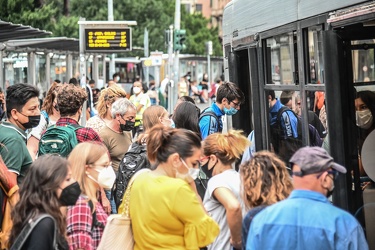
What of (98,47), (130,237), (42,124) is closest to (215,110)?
(42,124)

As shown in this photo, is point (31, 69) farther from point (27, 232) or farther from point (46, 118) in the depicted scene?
point (27, 232)

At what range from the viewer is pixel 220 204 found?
21.1 ft

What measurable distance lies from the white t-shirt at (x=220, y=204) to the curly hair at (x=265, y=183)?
0.82 m

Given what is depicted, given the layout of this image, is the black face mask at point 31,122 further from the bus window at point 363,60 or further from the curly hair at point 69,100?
the bus window at point 363,60

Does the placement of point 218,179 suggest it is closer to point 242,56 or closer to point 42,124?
point 42,124

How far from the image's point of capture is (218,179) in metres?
6.37

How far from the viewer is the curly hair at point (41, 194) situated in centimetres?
511

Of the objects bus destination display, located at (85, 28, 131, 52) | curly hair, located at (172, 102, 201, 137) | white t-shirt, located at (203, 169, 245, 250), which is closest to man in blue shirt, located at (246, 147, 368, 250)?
white t-shirt, located at (203, 169, 245, 250)

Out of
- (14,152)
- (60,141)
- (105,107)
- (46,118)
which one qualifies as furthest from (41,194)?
(46,118)

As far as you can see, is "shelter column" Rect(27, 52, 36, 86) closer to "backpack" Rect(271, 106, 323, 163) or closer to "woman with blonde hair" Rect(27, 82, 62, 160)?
"woman with blonde hair" Rect(27, 82, 62, 160)

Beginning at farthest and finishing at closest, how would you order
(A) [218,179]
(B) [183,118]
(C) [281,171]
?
(B) [183,118] < (A) [218,179] < (C) [281,171]

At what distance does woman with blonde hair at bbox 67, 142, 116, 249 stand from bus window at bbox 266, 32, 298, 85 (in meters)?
2.62

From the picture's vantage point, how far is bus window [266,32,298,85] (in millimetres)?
8258

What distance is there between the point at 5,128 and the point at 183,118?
2.18 metres
